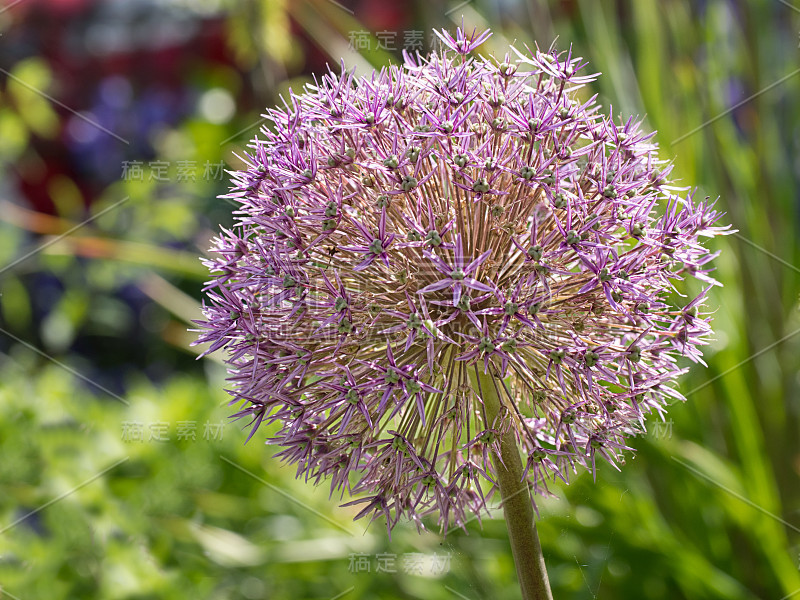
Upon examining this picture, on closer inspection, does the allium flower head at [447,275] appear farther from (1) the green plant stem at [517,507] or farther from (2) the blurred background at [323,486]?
(2) the blurred background at [323,486]

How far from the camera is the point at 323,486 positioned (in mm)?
1657

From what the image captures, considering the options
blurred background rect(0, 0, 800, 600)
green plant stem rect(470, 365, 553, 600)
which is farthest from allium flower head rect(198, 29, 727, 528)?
blurred background rect(0, 0, 800, 600)

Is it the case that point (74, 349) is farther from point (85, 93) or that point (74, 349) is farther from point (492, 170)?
point (492, 170)

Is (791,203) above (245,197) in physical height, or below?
below

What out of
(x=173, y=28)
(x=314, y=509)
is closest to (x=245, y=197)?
(x=314, y=509)

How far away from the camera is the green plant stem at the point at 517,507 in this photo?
26.7 inches

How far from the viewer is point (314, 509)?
1486mm

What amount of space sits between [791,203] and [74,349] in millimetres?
2338

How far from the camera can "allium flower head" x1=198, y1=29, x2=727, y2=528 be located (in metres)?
0.66

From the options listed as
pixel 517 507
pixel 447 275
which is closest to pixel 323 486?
pixel 517 507

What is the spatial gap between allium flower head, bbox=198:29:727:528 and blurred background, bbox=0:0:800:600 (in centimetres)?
25

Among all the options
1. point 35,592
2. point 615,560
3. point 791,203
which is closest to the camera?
point 615,560

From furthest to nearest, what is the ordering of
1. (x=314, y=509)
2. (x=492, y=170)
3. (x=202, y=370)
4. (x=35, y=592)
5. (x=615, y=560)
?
(x=202, y=370) < (x=314, y=509) < (x=35, y=592) < (x=615, y=560) < (x=492, y=170)

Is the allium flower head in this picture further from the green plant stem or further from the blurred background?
the blurred background
